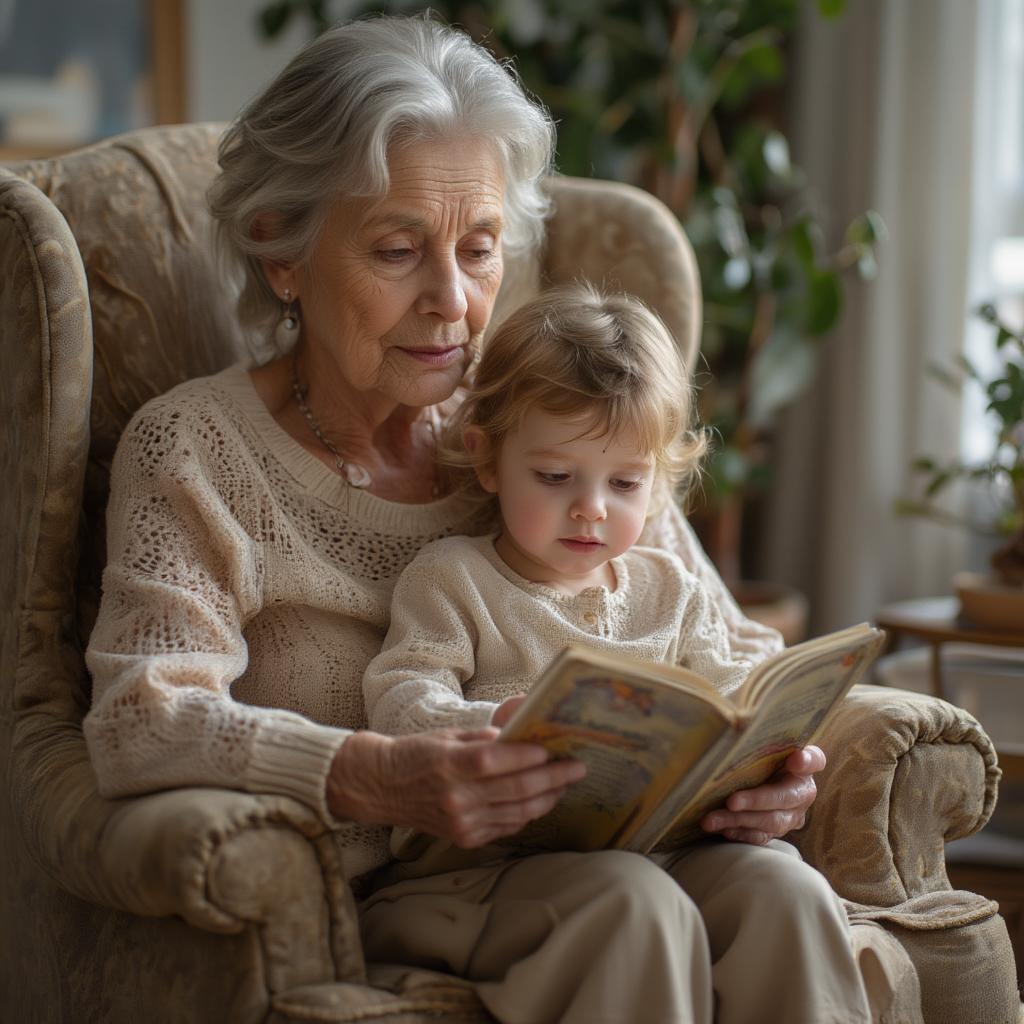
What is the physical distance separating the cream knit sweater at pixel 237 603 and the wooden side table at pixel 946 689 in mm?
763

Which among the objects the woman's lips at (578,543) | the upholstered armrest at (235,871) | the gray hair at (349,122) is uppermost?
the gray hair at (349,122)

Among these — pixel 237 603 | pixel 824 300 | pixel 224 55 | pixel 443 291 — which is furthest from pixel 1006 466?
pixel 224 55

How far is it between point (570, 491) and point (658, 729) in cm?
36

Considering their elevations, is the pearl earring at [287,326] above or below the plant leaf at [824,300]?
above

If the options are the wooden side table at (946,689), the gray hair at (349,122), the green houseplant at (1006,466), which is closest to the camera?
the gray hair at (349,122)

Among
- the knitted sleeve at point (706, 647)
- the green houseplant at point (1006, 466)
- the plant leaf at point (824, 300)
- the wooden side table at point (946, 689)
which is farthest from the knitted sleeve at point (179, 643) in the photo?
the plant leaf at point (824, 300)

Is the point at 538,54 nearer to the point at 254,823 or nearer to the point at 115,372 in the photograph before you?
the point at 115,372

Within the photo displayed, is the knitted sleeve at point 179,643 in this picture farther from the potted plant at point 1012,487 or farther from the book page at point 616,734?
the potted plant at point 1012,487

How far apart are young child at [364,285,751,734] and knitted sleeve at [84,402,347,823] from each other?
15 centimetres

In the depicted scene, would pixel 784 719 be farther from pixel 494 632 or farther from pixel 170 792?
pixel 170 792

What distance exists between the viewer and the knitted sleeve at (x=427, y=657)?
1361 mm

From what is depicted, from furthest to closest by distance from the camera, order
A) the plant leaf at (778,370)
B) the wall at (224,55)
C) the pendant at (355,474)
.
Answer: the wall at (224,55)
the plant leaf at (778,370)
the pendant at (355,474)

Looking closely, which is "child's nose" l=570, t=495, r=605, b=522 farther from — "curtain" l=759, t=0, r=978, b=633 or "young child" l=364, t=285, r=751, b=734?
"curtain" l=759, t=0, r=978, b=633

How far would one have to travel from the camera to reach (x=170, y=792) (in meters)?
1.28
